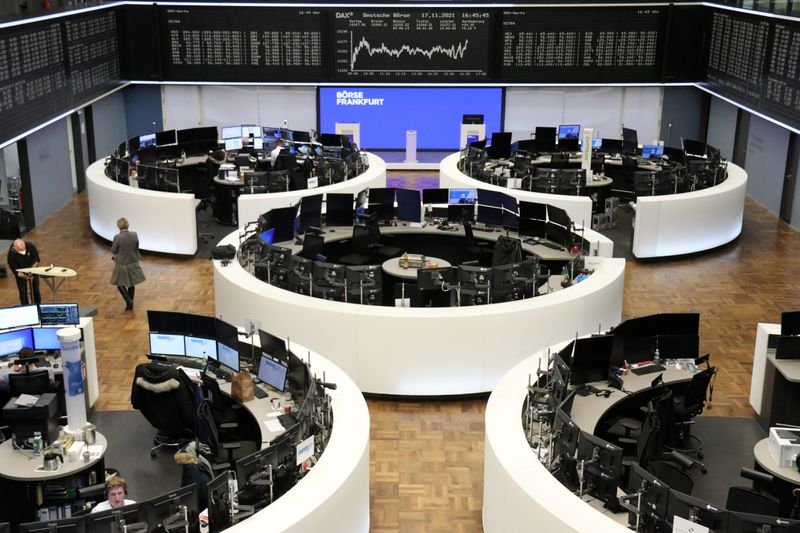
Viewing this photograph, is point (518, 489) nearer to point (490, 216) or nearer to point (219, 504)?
point (219, 504)

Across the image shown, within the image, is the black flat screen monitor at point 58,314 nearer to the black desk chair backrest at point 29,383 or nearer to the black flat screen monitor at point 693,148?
the black desk chair backrest at point 29,383

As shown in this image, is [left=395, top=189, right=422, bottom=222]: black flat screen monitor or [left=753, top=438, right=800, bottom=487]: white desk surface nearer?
[left=753, top=438, right=800, bottom=487]: white desk surface

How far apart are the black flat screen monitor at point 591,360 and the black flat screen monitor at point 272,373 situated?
269cm

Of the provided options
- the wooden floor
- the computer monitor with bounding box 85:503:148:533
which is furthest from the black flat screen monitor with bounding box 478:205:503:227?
the computer monitor with bounding box 85:503:148:533

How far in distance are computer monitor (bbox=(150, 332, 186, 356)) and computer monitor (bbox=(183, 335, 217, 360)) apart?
0.17 feet

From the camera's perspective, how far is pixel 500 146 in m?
19.1

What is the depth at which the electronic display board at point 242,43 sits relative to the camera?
2038 cm

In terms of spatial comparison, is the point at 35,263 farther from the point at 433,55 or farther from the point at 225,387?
the point at 433,55

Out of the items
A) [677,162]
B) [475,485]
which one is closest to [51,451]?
[475,485]

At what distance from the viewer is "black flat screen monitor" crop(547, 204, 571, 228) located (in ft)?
42.2

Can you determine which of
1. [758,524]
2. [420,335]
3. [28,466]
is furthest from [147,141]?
[758,524]

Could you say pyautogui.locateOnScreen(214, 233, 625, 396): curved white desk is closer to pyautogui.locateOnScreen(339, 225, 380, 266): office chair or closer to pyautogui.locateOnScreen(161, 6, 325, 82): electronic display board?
pyautogui.locateOnScreen(339, 225, 380, 266): office chair

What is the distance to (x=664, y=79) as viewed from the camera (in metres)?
20.9

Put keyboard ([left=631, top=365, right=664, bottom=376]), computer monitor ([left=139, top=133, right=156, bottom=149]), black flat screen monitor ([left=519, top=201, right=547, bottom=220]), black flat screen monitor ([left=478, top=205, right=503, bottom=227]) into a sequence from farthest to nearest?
computer monitor ([left=139, top=133, right=156, bottom=149])
black flat screen monitor ([left=478, top=205, right=503, bottom=227])
black flat screen monitor ([left=519, top=201, right=547, bottom=220])
keyboard ([left=631, top=365, right=664, bottom=376])
